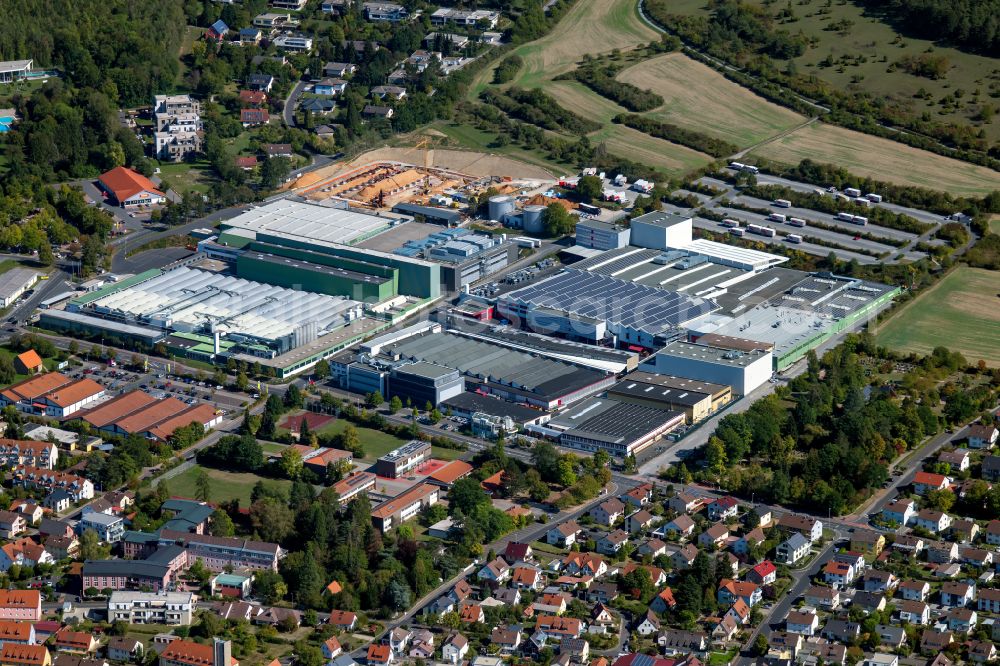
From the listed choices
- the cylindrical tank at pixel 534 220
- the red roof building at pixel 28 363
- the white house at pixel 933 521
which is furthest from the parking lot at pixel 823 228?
the red roof building at pixel 28 363

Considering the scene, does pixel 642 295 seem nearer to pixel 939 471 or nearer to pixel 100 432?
pixel 939 471

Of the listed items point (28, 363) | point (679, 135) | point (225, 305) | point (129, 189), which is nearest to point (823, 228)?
point (679, 135)

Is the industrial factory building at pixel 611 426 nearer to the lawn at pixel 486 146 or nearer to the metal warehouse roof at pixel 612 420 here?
the metal warehouse roof at pixel 612 420

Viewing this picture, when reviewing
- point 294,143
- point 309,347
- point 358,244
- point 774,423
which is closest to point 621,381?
point 774,423

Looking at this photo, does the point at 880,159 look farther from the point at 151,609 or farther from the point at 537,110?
the point at 151,609

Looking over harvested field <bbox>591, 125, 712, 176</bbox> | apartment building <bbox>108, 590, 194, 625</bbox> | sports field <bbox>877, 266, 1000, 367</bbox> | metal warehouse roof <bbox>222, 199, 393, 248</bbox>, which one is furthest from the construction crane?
apartment building <bbox>108, 590, 194, 625</bbox>

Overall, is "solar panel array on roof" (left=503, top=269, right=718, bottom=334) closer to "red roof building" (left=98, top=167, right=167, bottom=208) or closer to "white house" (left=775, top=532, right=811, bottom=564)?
"white house" (left=775, top=532, right=811, bottom=564)

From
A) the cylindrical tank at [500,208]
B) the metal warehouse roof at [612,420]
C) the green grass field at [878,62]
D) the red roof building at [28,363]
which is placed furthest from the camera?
the green grass field at [878,62]
